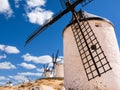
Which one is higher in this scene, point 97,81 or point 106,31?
point 106,31

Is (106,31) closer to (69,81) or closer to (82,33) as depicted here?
(82,33)

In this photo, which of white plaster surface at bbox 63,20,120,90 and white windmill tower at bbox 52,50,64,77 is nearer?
white plaster surface at bbox 63,20,120,90

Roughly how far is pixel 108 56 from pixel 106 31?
172cm

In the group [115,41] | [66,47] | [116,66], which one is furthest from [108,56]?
[66,47]

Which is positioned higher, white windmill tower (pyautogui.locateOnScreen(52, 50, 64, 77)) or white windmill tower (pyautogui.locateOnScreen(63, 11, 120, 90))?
white windmill tower (pyautogui.locateOnScreen(52, 50, 64, 77))

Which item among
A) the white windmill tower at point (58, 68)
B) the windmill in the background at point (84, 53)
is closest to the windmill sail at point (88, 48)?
the windmill in the background at point (84, 53)

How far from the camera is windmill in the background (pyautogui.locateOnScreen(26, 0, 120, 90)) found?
1015 cm

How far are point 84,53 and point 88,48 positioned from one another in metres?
0.81

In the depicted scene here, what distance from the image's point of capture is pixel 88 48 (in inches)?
393

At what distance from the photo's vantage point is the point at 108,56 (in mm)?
10586

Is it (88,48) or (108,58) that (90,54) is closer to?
(88,48)

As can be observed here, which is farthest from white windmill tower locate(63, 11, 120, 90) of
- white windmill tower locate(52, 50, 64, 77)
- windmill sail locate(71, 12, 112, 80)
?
white windmill tower locate(52, 50, 64, 77)

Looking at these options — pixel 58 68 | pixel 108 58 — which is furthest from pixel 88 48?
pixel 58 68

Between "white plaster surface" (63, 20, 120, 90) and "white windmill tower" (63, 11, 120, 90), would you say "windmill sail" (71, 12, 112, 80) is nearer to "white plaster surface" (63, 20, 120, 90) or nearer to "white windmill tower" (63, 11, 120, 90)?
"white windmill tower" (63, 11, 120, 90)
